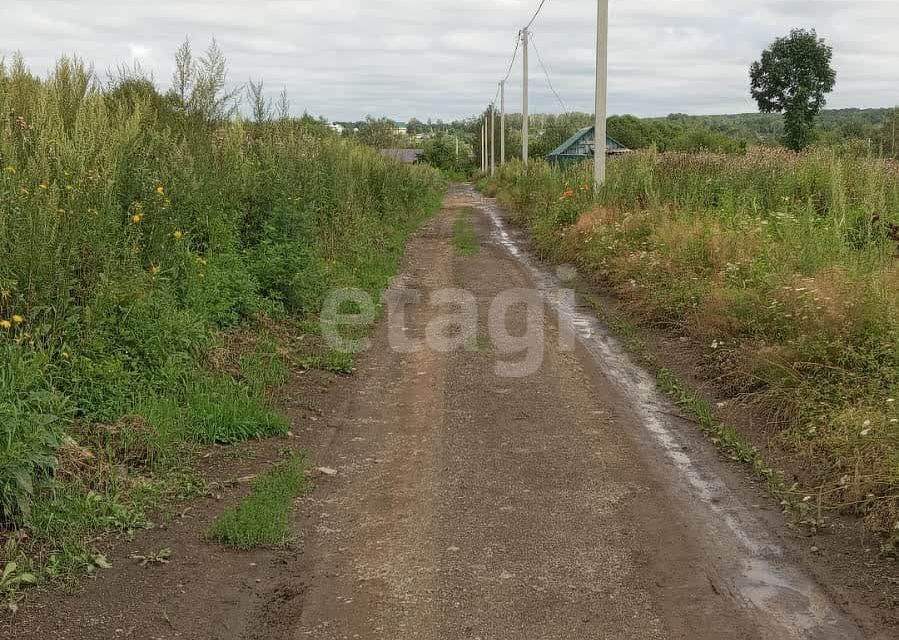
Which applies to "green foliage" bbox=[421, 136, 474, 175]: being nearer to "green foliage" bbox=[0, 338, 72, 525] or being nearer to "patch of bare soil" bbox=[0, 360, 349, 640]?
"green foliage" bbox=[0, 338, 72, 525]

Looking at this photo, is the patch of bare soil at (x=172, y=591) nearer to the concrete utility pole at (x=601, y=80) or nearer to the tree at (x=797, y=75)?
the concrete utility pole at (x=601, y=80)

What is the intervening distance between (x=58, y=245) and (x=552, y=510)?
162 inches

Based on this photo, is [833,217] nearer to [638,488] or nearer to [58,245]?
[638,488]

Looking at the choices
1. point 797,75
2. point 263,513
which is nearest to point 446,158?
point 797,75

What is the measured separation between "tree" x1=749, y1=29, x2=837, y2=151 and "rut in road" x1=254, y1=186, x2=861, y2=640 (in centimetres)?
6350

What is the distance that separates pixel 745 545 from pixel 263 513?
9.01ft

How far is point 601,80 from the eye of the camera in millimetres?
19125

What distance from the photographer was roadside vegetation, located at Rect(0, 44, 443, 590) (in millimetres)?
5055

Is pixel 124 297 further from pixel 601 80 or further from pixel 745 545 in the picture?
pixel 601 80

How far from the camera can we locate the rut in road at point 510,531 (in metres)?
4.09

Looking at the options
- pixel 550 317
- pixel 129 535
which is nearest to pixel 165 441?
pixel 129 535

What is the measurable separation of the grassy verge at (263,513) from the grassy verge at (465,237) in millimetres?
12947

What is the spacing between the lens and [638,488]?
573 cm

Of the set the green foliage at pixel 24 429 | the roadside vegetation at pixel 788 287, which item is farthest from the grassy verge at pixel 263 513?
the roadside vegetation at pixel 788 287
